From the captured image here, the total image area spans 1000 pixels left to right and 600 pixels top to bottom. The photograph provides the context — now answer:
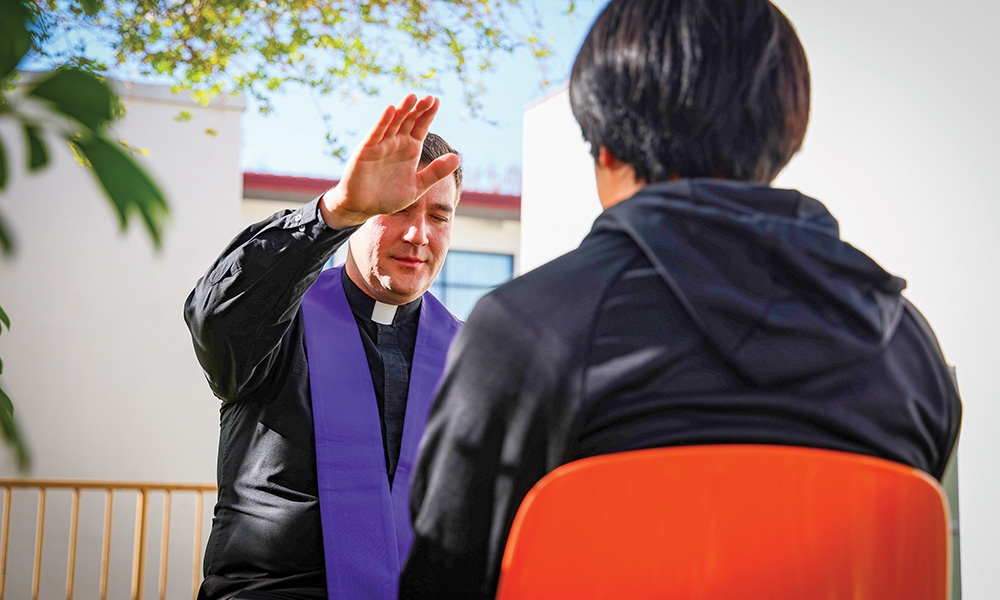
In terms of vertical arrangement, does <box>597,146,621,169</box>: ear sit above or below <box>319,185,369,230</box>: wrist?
above

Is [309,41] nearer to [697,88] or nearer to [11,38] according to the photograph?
[697,88]

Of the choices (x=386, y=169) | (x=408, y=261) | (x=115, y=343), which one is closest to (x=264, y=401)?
(x=408, y=261)

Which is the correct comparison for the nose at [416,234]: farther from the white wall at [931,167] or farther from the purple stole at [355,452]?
the white wall at [931,167]

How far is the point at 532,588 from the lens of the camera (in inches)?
29.1

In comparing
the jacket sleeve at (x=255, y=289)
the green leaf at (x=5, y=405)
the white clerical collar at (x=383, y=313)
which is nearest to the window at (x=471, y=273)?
the white clerical collar at (x=383, y=313)

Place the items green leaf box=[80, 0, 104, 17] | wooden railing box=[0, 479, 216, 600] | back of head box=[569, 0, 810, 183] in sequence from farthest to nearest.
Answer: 1. wooden railing box=[0, 479, 216, 600]
2. back of head box=[569, 0, 810, 183]
3. green leaf box=[80, 0, 104, 17]

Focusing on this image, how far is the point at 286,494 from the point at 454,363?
1.10m

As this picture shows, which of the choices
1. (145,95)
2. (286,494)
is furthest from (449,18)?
(286,494)

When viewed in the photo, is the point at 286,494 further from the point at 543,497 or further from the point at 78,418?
the point at 78,418

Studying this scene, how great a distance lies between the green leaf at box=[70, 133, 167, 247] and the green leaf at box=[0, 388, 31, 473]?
132mm

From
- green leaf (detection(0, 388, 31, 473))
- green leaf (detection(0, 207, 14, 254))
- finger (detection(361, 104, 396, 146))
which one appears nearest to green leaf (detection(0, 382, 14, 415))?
green leaf (detection(0, 388, 31, 473))

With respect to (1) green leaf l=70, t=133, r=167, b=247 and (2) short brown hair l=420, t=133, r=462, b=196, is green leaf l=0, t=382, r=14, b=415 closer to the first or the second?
(1) green leaf l=70, t=133, r=167, b=247

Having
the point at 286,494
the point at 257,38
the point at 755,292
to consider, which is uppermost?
the point at 257,38

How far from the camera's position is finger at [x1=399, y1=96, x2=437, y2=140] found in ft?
4.80
